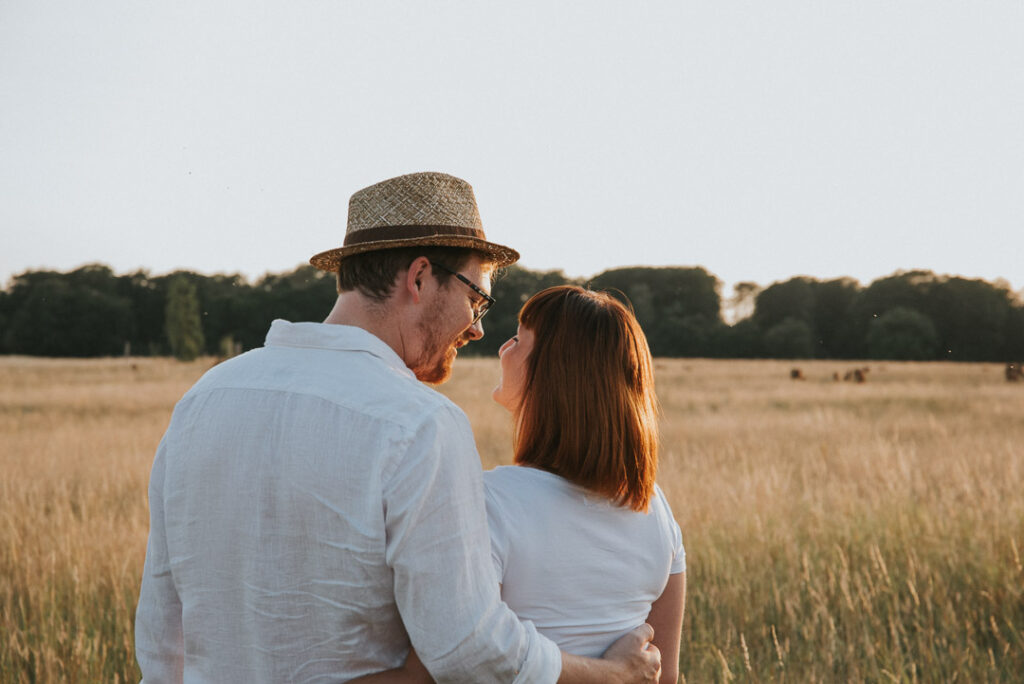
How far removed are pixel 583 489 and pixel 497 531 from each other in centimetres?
24

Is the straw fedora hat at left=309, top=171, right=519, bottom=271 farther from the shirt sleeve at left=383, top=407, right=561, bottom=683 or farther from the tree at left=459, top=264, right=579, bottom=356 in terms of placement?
the shirt sleeve at left=383, top=407, right=561, bottom=683

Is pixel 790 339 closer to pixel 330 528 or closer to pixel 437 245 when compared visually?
pixel 437 245

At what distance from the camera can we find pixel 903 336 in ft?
144

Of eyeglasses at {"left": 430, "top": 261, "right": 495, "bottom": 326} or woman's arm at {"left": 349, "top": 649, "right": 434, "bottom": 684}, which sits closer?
woman's arm at {"left": 349, "top": 649, "right": 434, "bottom": 684}

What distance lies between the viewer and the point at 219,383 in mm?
1465

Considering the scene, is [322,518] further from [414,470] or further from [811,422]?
[811,422]

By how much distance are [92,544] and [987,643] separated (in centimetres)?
552

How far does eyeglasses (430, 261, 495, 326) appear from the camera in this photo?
1.88 metres

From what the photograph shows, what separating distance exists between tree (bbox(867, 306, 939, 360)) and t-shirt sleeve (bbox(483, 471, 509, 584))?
1850 inches

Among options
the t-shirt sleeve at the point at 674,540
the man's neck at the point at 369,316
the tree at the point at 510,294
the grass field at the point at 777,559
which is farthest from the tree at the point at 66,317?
the t-shirt sleeve at the point at 674,540

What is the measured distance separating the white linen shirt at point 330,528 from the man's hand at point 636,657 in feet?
0.78

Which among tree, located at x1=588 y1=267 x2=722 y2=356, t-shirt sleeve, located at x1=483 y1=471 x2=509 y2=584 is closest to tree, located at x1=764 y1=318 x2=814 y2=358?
tree, located at x1=588 y1=267 x2=722 y2=356

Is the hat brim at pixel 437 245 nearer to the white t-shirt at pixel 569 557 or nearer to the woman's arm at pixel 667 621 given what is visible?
the white t-shirt at pixel 569 557

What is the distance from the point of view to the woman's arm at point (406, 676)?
4.73 ft
